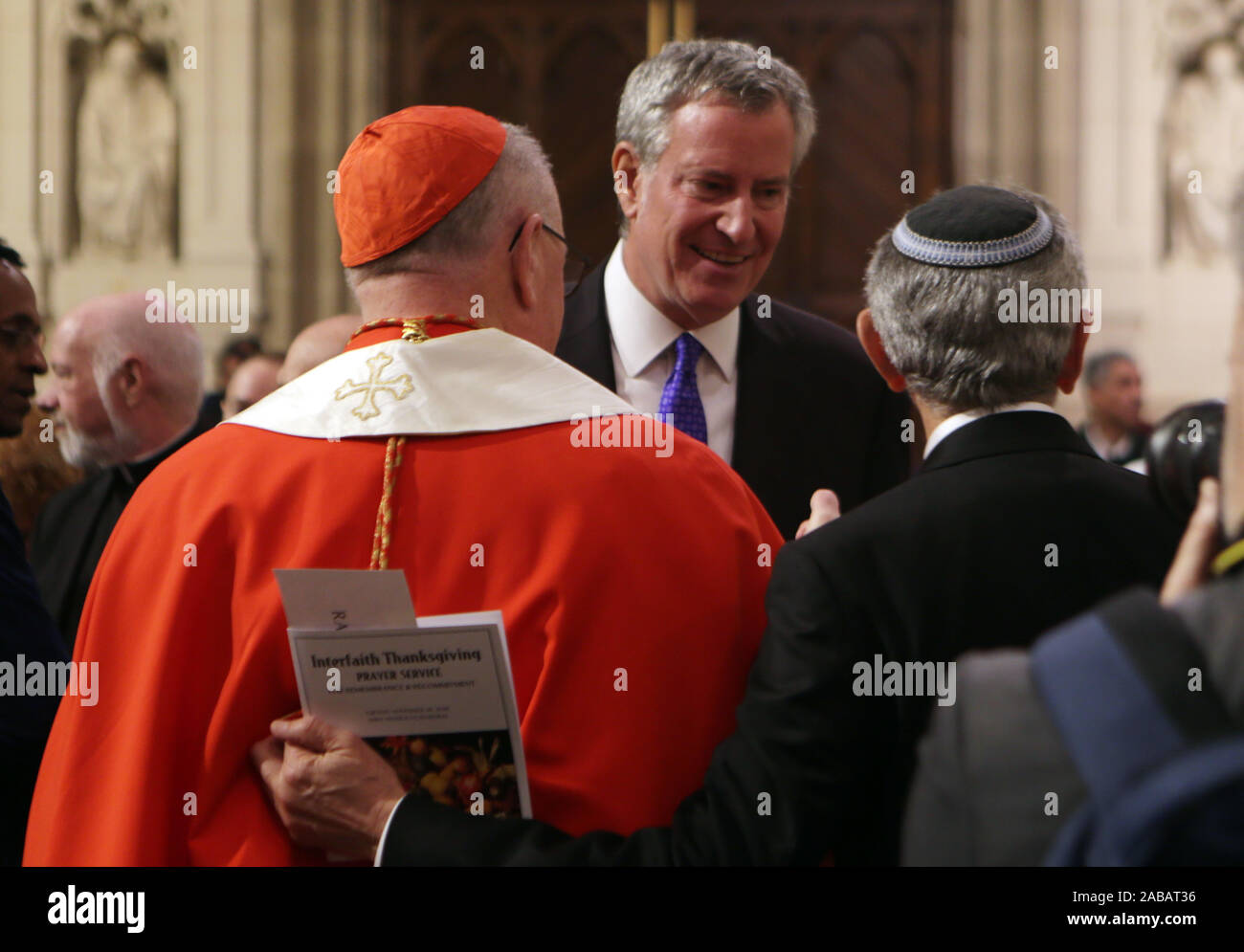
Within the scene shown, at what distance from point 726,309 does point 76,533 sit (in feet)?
5.81

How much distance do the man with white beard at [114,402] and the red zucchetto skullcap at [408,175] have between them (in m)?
1.73

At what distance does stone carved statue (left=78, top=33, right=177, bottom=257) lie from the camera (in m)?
8.61

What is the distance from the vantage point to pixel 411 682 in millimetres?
1794

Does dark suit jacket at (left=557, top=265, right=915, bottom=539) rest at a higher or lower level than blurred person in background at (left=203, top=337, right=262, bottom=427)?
→ higher

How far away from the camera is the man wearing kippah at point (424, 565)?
1.93 metres

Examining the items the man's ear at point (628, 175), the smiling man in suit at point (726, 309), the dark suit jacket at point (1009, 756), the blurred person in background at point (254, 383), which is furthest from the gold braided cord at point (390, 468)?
the blurred person in background at point (254, 383)

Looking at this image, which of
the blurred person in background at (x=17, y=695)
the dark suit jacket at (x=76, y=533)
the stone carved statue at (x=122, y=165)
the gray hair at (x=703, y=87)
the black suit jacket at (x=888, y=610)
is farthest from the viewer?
the stone carved statue at (x=122, y=165)

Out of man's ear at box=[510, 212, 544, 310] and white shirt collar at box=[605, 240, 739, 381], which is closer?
man's ear at box=[510, 212, 544, 310]

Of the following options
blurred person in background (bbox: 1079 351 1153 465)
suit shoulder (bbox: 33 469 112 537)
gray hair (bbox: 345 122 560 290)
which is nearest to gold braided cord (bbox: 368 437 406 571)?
gray hair (bbox: 345 122 560 290)

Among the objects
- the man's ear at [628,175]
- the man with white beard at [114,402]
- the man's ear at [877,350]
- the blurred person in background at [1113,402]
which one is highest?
the man's ear at [628,175]

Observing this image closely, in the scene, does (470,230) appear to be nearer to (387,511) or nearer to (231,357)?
(387,511)

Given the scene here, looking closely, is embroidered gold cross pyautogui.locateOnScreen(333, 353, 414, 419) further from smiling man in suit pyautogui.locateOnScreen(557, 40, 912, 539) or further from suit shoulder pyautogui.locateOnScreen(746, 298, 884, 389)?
suit shoulder pyautogui.locateOnScreen(746, 298, 884, 389)

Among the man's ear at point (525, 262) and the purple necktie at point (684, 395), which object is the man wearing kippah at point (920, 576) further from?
the purple necktie at point (684, 395)

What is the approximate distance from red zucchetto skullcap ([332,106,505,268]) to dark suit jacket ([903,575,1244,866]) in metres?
1.23
